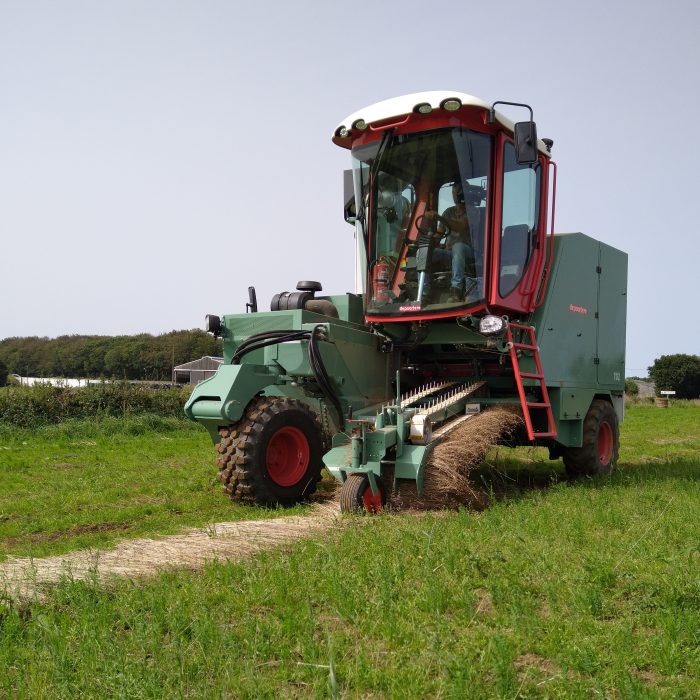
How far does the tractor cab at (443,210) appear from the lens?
767cm

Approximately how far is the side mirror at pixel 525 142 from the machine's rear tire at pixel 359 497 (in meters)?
3.16

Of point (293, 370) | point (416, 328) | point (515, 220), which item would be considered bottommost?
point (293, 370)

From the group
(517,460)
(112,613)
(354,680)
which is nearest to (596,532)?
(354,680)

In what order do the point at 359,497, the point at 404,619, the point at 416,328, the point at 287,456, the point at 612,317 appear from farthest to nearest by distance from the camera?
the point at 612,317
the point at 416,328
the point at 287,456
the point at 359,497
the point at 404,619

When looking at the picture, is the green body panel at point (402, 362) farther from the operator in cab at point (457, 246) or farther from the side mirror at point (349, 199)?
the side mirror at point (349, 199)

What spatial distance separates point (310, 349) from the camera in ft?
24.4

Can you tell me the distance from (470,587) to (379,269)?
4711 millimetres

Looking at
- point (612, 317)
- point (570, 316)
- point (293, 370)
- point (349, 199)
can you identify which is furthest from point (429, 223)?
point (612, 317)

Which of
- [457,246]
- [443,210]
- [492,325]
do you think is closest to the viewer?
[492,325]

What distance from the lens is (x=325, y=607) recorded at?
3.76 meters

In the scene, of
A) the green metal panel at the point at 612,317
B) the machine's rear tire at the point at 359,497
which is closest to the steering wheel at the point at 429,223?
the green metal panel at the point at 612,317

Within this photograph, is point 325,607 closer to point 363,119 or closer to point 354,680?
point 354,680

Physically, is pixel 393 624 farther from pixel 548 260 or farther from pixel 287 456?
pixel 548 260

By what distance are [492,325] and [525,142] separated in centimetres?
170
